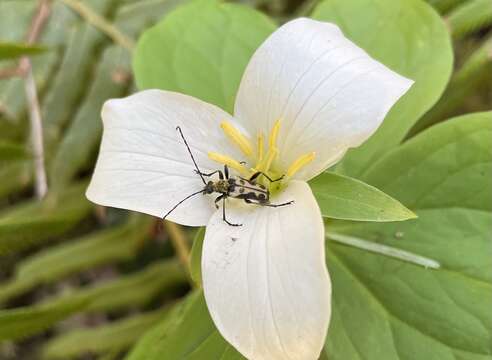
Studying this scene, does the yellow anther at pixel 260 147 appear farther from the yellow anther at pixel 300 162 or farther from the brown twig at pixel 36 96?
the brown twig at pixel 36 96

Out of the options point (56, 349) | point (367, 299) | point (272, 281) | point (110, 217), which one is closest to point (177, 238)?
point (110, 217)

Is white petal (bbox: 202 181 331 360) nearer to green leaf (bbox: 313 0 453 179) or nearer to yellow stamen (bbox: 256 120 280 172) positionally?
yellow stamen (bbox: 256 120 280 172)

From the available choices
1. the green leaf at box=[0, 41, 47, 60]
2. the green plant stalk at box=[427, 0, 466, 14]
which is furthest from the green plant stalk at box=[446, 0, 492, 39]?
the green leaf at box=[0, 41, 47, 60]

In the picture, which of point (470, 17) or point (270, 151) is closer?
point (270, 151)

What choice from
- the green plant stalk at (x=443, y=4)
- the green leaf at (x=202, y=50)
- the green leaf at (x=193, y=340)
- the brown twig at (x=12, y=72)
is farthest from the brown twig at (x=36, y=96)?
the green plant stalk at (x=443, y=4)

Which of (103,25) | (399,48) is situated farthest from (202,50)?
(103,25)

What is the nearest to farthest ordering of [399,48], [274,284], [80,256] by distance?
[274,284]
[399,48]
[80,256]

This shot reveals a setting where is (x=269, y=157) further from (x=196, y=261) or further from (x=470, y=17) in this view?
(x=470, y=17)
